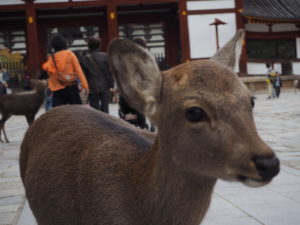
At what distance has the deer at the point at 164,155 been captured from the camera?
1.74 metres

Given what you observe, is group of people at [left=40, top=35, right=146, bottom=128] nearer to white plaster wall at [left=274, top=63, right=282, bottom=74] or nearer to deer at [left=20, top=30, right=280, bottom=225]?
deer at [left=20, top=30, right=280, bottom=225]

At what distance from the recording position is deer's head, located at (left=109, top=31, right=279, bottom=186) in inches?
66.1

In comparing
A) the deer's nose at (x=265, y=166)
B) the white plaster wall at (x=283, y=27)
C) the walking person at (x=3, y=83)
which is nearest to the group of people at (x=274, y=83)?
the white plaster wall at (x=283, y=27)

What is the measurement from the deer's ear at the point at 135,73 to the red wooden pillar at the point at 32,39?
21.7 metres

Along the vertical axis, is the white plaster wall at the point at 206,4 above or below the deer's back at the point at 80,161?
above

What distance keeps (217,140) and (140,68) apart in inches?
17.2

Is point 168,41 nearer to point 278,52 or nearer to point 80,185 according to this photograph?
point 278,52

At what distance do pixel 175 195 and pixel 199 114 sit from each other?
0.36 meters

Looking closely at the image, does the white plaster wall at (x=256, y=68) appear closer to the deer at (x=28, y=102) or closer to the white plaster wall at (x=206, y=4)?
the white plaster wall at (x=206, y=4)

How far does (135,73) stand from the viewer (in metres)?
1.91

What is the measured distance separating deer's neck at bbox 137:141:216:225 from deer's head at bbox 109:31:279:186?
0.05 m

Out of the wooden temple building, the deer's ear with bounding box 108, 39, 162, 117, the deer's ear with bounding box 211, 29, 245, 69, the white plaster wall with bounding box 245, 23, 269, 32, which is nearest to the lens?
the deer's ear with bounding box 108, 39, 162, 117

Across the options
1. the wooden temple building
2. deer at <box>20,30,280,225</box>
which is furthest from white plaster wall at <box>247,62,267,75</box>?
deer at <box>20,30,280,225</box>

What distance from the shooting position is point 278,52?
27078 mm
